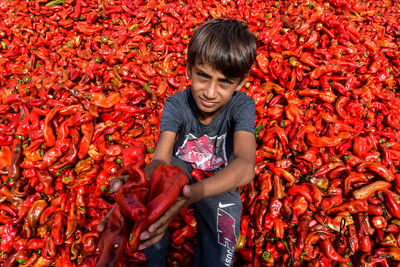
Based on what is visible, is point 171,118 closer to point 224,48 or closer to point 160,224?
point 224,48

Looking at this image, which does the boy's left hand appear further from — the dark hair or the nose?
the dark hair

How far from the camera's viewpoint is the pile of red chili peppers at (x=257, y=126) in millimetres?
2557

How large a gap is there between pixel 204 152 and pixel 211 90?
1000 millimetres

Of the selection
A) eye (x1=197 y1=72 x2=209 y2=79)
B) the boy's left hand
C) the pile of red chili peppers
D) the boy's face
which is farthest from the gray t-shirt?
the boy's left hand

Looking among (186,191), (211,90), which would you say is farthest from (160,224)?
(211,90)

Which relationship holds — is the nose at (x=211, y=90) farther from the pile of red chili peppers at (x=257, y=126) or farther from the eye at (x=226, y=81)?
the pile of red chili peppers at (x=257, y=126)

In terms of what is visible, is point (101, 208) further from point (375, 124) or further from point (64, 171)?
point (375, 124)

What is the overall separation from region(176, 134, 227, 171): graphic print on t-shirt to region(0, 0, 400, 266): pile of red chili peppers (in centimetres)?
69

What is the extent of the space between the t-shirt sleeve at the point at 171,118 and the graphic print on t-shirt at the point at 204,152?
1.01 feet

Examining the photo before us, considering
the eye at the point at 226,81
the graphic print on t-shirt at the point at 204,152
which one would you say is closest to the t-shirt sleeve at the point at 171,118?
the graphic print on t-shirt at the point at 204,152

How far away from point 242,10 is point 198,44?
13.6 feet

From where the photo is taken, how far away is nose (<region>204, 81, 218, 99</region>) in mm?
1891

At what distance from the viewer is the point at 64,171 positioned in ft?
10.1

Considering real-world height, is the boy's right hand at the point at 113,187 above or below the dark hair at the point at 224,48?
below
